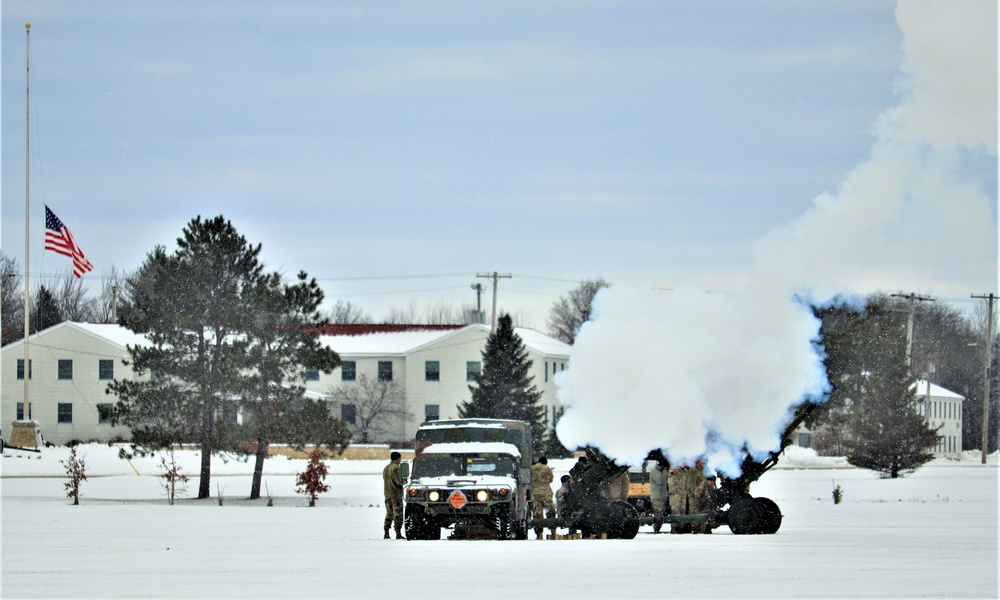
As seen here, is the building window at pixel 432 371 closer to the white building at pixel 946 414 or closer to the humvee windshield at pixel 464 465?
the white building at pixel 946 414

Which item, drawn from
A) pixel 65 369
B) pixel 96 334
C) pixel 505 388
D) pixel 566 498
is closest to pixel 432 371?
pixel 505 388

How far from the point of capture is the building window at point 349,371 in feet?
307

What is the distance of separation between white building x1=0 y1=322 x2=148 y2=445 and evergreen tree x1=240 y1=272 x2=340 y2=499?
127 feet

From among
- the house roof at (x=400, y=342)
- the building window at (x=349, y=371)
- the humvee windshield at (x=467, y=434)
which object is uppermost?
the house roof at (x=400, y=342)

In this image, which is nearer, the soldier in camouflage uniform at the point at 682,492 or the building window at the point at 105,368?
the soldier in camouflage uniform at the point at 682,492

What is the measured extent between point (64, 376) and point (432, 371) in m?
23.9

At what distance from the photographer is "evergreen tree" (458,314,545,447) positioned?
7569 cm

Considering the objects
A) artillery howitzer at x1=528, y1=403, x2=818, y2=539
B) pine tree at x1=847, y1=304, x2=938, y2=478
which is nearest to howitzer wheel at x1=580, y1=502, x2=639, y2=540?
artillery howitzer at x1=528, y1=403, x2=818, y2=539

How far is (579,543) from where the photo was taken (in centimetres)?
2594

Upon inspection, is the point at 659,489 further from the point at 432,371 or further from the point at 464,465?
the point at 432,371

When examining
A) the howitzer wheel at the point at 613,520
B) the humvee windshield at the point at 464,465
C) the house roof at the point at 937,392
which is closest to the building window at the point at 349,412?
the house roof at the point at 937,392

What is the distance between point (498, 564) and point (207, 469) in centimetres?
3123

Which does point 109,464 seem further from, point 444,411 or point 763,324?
point 763,324

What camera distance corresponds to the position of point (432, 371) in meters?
92.5
